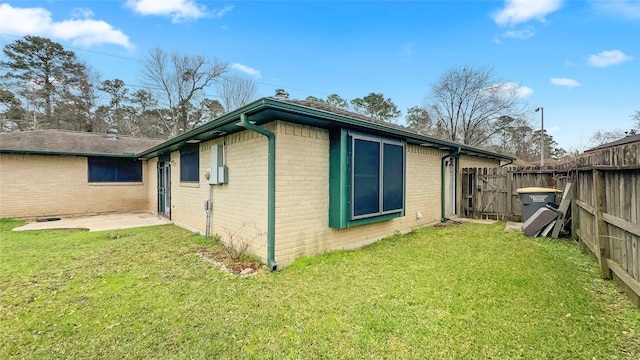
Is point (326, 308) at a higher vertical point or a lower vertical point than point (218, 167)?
lower

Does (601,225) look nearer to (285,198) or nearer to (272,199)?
(285,198)

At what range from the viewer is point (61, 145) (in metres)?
10.6

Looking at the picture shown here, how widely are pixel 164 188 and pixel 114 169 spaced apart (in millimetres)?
3316

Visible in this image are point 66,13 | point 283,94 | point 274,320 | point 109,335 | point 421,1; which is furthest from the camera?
point 66,13

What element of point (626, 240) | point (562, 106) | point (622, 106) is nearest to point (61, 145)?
point (626, 240)

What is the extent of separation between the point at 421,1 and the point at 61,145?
14.5 m

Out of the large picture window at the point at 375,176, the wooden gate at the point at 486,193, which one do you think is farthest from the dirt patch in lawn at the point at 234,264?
the wooden gate at the point at 486,193

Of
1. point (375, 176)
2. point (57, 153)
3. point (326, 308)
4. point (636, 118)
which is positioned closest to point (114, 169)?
point (57, 153)

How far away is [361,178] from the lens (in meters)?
4.92

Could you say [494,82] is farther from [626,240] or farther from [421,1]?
[626,240]

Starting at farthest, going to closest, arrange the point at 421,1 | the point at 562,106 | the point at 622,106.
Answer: the point at 562,106, the point at 622,106, the point at 421,1

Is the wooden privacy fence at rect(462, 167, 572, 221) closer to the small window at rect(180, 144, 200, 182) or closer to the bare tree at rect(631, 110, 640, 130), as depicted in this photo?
the small window at rect(180, 144, 200, 182)

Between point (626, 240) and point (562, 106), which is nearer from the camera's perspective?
point (626, 240)

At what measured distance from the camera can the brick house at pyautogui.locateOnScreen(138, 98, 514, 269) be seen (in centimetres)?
421
